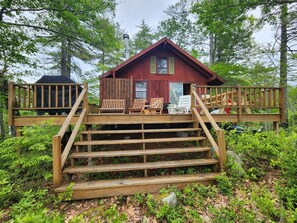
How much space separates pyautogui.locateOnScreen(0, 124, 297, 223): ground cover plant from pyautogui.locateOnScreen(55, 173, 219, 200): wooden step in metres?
0.08

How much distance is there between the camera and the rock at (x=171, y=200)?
86.1 inches

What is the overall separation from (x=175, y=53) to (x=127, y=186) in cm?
752

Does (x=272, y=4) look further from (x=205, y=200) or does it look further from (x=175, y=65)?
(x=205, y=200)

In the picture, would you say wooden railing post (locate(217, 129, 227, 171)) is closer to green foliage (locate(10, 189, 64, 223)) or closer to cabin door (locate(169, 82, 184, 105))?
green foliage (locate(10, 189, 64, 223))

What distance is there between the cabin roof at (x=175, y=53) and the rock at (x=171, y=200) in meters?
6.27

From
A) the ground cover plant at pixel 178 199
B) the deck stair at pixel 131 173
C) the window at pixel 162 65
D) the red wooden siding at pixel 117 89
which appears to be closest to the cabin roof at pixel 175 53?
the red wooden siding at pixel 117 89

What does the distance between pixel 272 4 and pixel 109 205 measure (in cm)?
724

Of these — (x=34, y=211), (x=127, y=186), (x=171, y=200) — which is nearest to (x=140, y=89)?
(x=127, y=186)

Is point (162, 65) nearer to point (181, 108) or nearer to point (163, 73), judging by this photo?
point (163, 73)

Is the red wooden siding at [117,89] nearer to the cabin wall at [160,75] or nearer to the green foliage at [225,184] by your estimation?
the cabin wall at [160,75]

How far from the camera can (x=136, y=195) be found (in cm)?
240

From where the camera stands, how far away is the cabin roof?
7414mm

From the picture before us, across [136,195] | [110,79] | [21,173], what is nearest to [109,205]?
[136,195]

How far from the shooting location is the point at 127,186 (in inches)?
95.0
